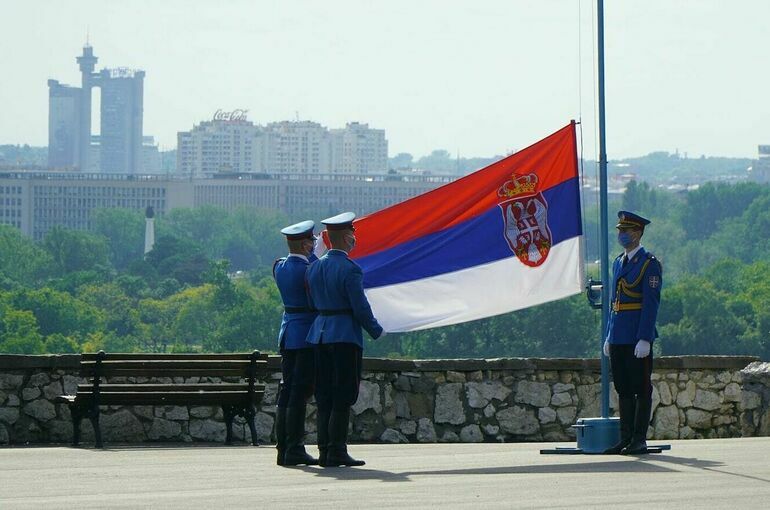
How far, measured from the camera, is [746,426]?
16766 mm

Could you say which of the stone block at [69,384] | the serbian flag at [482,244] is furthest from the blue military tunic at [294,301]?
the stone block at [69,384]

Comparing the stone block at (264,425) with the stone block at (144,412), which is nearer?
the stone block at (144,412)

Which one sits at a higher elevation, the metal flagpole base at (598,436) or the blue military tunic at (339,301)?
the blue military tunic at (339,301)

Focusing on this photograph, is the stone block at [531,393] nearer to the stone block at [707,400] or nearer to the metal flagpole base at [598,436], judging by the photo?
the stone block at [707,400]

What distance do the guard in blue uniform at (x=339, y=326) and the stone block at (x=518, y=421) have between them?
12.6 ft

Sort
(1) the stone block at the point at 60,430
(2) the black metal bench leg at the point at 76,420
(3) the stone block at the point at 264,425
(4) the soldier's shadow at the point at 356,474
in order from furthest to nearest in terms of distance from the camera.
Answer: (3) the stone block at the point at 264,425 → (1) the stone block at the point at 60,430 → (2) the black metal bench leg at the point at 76,420 → (4) the soldier's shadow at the point at 356,474

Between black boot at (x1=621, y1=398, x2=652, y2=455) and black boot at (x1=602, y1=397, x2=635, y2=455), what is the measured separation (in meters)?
0.05

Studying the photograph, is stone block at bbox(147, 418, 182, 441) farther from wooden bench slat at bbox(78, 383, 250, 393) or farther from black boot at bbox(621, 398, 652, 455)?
black boot at bbox(621, 398, 652, 455)

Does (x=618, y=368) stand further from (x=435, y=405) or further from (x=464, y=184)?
(x=435, y=405)

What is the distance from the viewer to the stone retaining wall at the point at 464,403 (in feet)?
51.1

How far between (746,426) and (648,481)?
5159 mm

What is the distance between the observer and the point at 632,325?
534 inches

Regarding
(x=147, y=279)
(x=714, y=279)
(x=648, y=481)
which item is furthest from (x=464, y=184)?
(x=147, y=279)

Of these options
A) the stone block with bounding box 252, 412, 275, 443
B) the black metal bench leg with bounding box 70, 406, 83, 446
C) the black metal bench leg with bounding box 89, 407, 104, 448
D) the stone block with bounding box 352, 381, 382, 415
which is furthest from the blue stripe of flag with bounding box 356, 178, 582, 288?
the black metal bench leg with bounding box 70, 406, 83, 446
